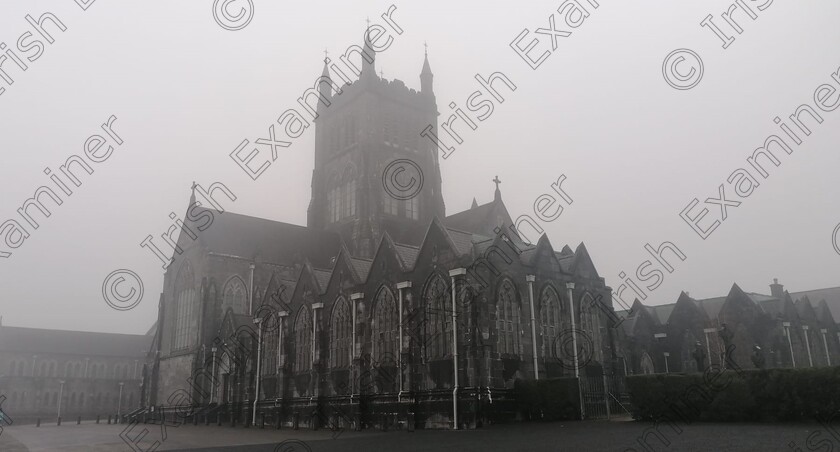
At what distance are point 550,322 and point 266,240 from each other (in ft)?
96.4

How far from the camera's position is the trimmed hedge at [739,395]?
18.8 meters

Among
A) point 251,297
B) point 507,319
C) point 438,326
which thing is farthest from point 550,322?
point 251,297

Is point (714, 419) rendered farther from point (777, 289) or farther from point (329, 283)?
point (777, 289)

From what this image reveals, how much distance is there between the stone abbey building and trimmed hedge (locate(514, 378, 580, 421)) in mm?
700

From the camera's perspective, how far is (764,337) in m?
39.8

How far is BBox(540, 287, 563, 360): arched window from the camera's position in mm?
29016

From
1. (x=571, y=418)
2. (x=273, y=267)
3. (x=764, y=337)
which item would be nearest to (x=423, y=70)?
(x=273, y=267)

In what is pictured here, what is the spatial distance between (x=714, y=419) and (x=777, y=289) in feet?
149

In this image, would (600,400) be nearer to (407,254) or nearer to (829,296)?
(407,254)

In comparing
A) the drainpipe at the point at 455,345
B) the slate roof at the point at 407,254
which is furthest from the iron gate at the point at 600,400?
the slate roof at the point at 407,254

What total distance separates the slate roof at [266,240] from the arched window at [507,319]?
26.1 meters

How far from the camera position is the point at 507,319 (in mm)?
27531

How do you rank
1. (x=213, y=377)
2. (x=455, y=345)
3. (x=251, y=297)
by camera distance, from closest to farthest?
(x=455, y=345) → (x=213, y=377) → (x=251, y=297)

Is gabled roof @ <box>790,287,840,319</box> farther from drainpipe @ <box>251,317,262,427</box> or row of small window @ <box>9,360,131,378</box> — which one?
row of small window @ <box>9,360,131,378</box>
